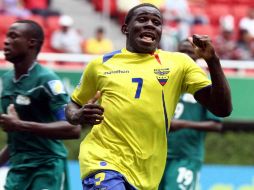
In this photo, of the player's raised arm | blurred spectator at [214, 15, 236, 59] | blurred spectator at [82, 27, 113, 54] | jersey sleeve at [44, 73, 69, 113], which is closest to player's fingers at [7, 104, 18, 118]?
jersey sleeve at [44, 73, 69, 113]

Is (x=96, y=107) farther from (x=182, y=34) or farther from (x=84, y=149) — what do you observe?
(x=182, y=34)

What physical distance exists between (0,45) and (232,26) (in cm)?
532

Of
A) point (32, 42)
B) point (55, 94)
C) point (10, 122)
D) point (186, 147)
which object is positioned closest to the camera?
point (10, 122)

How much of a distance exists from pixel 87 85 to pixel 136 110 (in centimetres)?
52

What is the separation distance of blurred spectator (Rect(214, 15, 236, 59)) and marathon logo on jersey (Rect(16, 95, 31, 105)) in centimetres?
999

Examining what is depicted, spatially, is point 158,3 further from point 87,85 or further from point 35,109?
point 87,85

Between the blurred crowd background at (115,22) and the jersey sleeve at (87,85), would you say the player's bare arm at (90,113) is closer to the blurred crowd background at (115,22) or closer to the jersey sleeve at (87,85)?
the jersey sleeve at (87,85)

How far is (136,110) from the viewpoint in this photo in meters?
6.65

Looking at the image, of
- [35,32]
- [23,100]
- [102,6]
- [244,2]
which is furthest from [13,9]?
[23,100]

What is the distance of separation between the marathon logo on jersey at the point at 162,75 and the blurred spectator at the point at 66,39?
10.1 m

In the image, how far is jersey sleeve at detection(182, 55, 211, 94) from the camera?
668 cm

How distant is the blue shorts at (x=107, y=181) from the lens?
6453 mm

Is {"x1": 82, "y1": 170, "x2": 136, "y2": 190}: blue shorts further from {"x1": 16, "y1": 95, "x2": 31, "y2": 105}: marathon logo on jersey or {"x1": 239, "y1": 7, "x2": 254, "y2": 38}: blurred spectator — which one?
{"x1": 239, "y1": 7, "x2": 254, "y2": 38}: blurred spectator

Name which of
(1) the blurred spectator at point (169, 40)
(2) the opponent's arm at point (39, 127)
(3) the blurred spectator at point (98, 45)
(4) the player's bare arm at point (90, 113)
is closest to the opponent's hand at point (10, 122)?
(2) the opponent's arm at point (39, 127)
